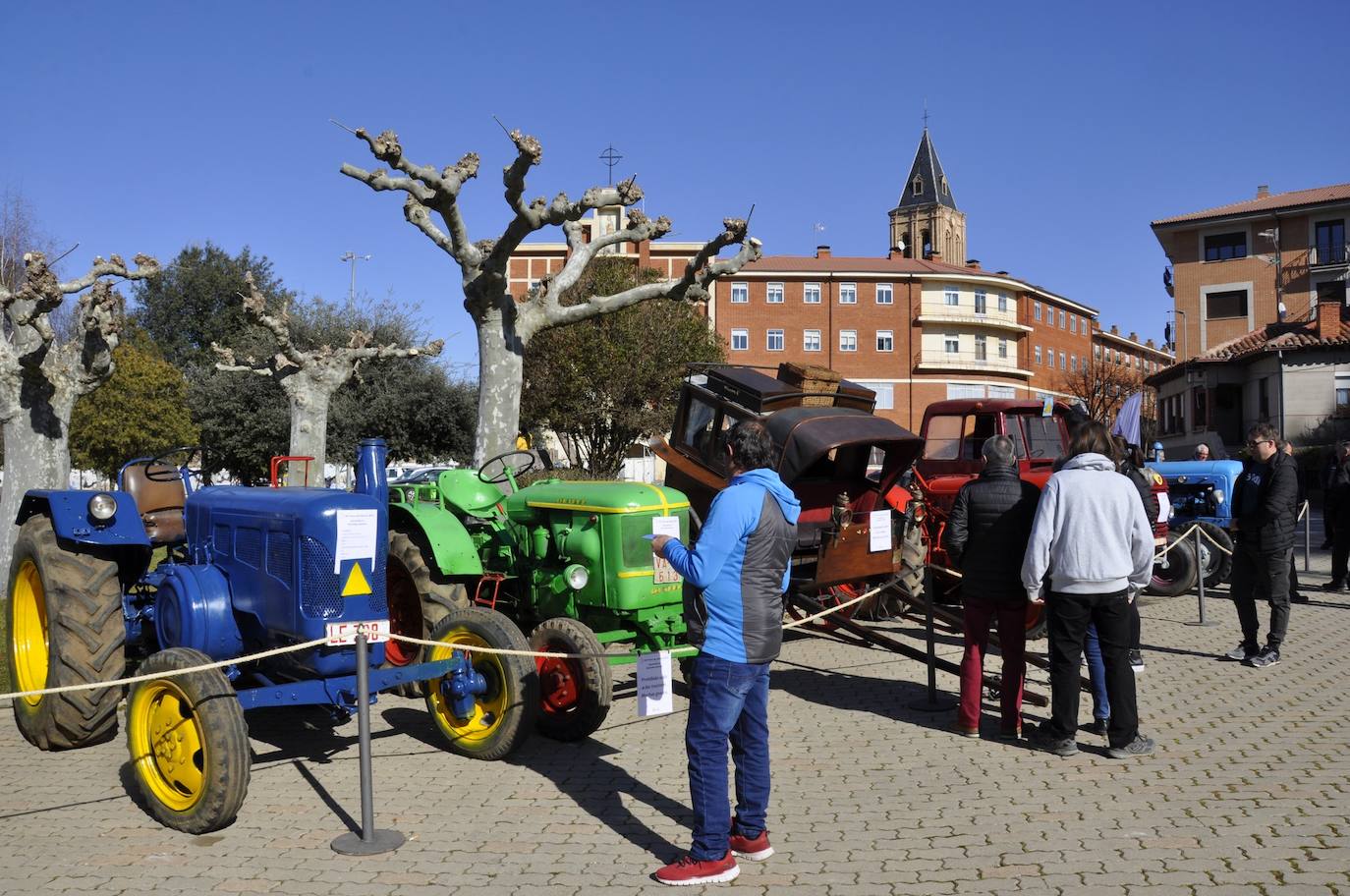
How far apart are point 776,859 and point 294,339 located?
31480 mm

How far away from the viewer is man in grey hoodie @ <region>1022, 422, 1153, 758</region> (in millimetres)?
5711

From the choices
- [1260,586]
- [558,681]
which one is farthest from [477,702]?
[1260,586]

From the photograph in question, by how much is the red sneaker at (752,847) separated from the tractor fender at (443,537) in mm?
3089

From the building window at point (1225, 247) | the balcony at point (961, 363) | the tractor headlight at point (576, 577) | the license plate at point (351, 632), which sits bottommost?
the license plate at point (351, 632)

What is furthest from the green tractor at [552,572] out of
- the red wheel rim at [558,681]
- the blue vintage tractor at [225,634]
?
the blue vintage tractor at [225,634]

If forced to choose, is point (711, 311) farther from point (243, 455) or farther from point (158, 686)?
point (158, 686)

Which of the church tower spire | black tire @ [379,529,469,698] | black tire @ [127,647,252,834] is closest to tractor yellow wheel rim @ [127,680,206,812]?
black tire @ [127,647,252,834]

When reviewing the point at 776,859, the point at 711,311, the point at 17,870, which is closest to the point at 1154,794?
the point at 776,859

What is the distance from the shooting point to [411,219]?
628 inches

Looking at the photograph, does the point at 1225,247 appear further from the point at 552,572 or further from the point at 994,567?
the point at 552,572

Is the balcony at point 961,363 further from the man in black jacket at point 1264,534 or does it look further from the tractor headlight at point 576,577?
the tractor headlight at point 576,577

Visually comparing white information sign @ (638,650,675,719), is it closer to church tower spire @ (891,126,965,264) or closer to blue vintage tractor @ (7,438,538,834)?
blue vintage tractor @ (7,438,538,834)

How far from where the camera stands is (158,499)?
8594 millimetres

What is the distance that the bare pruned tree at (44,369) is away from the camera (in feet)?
46.4
